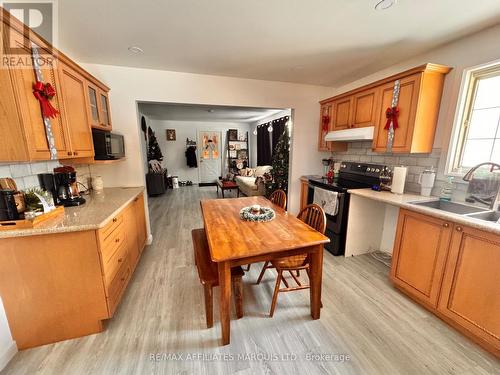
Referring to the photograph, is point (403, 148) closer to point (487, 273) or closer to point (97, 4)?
point (487, 273)

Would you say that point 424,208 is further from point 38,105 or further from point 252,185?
point 252,185

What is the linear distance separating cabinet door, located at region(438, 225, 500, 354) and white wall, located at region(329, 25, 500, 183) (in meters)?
0.93

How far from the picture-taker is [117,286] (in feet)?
5.46

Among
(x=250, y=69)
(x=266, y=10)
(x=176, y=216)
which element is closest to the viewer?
(x=266, y=10)

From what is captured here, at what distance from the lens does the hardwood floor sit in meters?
1.28

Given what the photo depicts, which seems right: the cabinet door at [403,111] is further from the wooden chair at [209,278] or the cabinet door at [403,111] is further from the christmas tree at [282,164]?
the wooden chair at [209,278]

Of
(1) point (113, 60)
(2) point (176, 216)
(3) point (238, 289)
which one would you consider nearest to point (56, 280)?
(3) point (238, 289)

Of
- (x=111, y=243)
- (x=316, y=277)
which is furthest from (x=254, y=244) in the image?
(x=111, y=243)

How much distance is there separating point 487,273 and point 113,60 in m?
3.87

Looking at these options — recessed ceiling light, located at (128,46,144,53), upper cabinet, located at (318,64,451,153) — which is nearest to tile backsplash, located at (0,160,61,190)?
recessed ceiling light, located at (128,46,144,53)

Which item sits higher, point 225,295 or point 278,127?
point 278,127

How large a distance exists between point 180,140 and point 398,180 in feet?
22.0

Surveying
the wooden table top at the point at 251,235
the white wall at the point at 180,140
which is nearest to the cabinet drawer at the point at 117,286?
the wooden table top at the point at 251,235

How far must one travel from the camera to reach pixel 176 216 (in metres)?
4.12
